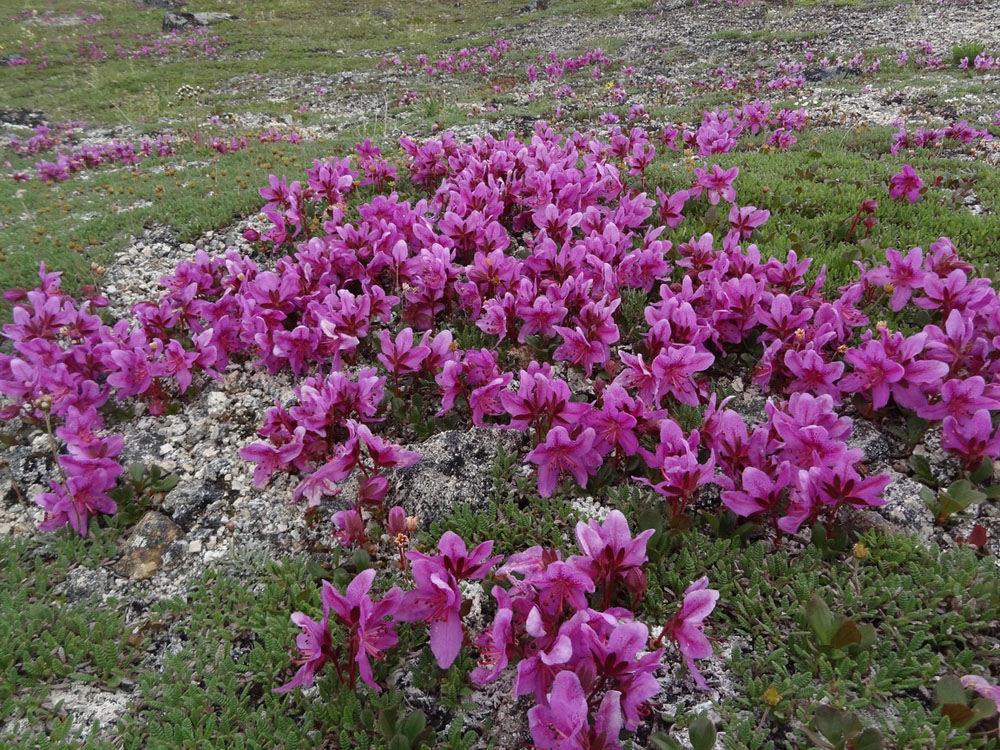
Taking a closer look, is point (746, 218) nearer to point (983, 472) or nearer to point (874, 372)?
point (874, 372)

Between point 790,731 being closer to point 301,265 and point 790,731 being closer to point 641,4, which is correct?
point 301,265

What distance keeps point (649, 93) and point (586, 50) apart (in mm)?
8033

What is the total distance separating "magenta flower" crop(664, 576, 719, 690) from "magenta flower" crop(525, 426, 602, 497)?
1.00 m

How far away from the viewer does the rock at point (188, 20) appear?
122ft

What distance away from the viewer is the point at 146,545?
381 centimetres

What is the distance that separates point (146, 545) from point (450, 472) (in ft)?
6.93

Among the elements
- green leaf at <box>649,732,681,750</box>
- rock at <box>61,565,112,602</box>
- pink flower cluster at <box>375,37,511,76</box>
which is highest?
pink flower cluster at <box>375,37,511,76</box>

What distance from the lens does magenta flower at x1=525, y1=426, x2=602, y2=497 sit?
3.03 meters

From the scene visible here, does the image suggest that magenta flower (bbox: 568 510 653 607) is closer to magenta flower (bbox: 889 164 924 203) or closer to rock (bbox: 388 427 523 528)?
rock (bbox: 388 427 523 528)

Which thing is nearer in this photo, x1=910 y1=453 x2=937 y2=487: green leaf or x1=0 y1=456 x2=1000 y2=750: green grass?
x1=0 y1=456 x2=1000 y2=750: green grass

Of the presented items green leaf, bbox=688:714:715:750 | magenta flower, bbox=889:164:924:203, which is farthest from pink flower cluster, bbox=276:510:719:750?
magenta flower, bbox=889:164:924:203

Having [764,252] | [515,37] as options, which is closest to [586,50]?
[515,37]

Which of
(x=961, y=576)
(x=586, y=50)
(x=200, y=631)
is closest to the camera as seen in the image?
(x=961, y=576)

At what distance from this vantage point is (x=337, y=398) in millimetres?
3611
